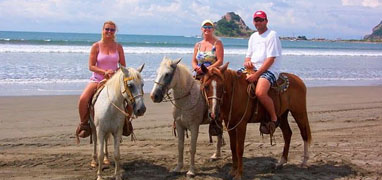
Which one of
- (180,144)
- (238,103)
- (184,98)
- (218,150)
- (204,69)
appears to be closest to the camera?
(204,69)

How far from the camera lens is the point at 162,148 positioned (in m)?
7.32

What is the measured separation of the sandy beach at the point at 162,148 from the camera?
6016 mm

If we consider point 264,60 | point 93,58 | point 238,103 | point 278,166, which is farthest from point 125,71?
point 278,166

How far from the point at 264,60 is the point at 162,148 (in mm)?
2647

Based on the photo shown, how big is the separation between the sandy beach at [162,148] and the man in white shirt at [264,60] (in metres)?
1.17

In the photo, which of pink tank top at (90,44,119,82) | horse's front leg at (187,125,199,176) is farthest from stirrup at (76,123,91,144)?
horse's front leg at (187,125,199,176)

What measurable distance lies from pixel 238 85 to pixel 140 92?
4.48 ft

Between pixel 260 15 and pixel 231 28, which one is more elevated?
pixel 231 28

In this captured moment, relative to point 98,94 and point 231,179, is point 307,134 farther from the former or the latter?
point 98,94

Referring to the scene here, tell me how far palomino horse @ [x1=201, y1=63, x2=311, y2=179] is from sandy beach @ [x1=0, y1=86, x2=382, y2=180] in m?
0.47

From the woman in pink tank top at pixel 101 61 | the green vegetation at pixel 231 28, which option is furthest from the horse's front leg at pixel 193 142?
the green vegetation at pixel 231 28

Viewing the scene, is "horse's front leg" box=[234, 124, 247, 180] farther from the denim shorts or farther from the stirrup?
the stirrup

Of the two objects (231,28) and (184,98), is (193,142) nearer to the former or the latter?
(184,98)

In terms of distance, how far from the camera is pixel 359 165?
6.46 meters
